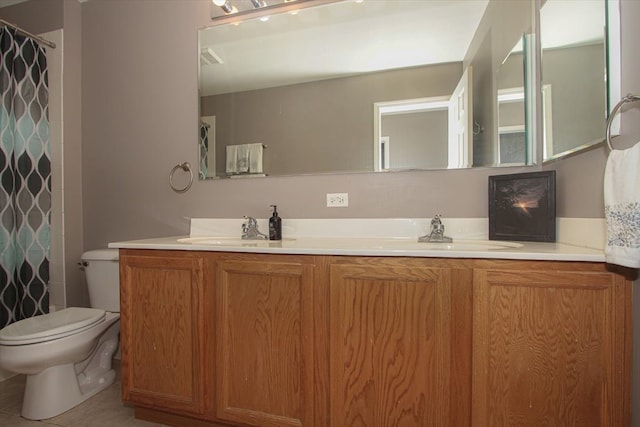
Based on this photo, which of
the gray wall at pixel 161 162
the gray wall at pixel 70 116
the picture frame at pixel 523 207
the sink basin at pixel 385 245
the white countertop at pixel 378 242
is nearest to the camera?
the white countertop at pixel 378 242

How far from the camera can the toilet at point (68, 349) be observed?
1410mm

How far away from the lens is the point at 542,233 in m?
1.33

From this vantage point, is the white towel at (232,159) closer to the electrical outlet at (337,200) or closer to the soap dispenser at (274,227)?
the soap dispenser at (274,227)

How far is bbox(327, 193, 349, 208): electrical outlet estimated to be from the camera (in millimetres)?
1690

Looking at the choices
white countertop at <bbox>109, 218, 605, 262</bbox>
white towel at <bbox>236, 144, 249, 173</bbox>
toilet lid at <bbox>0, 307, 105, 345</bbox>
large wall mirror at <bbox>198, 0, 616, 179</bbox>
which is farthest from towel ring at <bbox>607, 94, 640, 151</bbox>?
toilet lid at <bbox>0, 307, 105, 345</bbox>

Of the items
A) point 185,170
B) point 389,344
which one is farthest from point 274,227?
point 389,344

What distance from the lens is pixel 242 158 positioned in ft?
6.12

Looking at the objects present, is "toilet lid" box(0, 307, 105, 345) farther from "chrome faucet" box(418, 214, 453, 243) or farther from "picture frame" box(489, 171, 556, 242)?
"picture frame" box(489, 171, 556, 242)

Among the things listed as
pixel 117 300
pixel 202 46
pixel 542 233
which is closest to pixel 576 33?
pixel 542 233

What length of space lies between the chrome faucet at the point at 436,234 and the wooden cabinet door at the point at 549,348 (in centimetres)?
43

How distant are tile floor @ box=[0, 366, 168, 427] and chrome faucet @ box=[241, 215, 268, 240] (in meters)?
1.00

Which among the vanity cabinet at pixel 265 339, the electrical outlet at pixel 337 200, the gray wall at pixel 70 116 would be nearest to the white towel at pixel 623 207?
the vanity cabinet at pixel 265 339

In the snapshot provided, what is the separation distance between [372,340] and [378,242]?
1.49 feet

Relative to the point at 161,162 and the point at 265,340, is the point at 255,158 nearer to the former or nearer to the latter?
the point at 161,162
